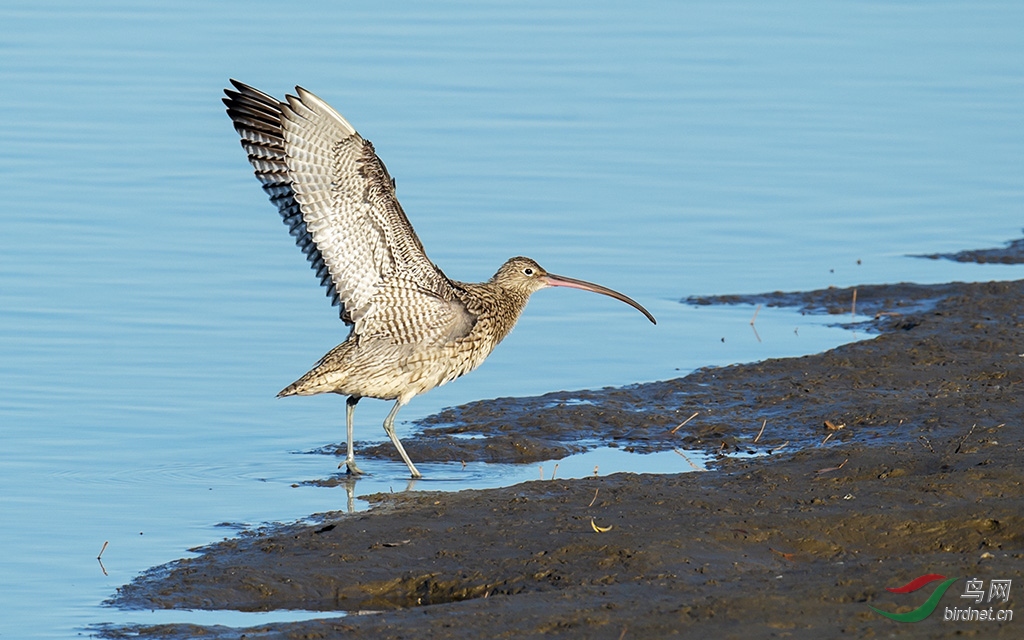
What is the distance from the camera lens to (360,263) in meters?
9.36

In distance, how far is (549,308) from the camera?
13.6 metres

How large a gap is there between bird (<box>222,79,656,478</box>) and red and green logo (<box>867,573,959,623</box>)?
3.55m

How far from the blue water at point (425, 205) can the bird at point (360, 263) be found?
507 mm

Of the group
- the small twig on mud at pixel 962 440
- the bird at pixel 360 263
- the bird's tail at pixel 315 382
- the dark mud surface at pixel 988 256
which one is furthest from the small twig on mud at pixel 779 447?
the dark mud surface at pixel 988 256

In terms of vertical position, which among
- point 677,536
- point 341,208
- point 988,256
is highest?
point 341,208

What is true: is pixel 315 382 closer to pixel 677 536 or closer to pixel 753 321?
pixel 677 536

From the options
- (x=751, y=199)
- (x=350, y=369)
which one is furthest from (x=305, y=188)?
(x=751, y=199)

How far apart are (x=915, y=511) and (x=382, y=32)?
17.5 m

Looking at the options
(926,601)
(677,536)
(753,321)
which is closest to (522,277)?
(753,321)

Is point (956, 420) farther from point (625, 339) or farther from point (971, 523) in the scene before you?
point (625, 339)

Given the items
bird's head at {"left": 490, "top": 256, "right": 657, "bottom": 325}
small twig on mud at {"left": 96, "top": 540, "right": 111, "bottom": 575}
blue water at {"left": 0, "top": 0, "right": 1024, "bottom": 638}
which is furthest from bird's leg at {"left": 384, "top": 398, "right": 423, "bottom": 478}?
small twig on mud at {"left": 96, "top": 540, "right": 111, "bottom": 575}

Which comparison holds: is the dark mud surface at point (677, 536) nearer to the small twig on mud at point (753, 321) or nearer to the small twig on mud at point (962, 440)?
the small twig on mud at point (962, 440)

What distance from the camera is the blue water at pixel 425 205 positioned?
9.39 m

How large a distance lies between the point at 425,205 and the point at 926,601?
9.95 metres
